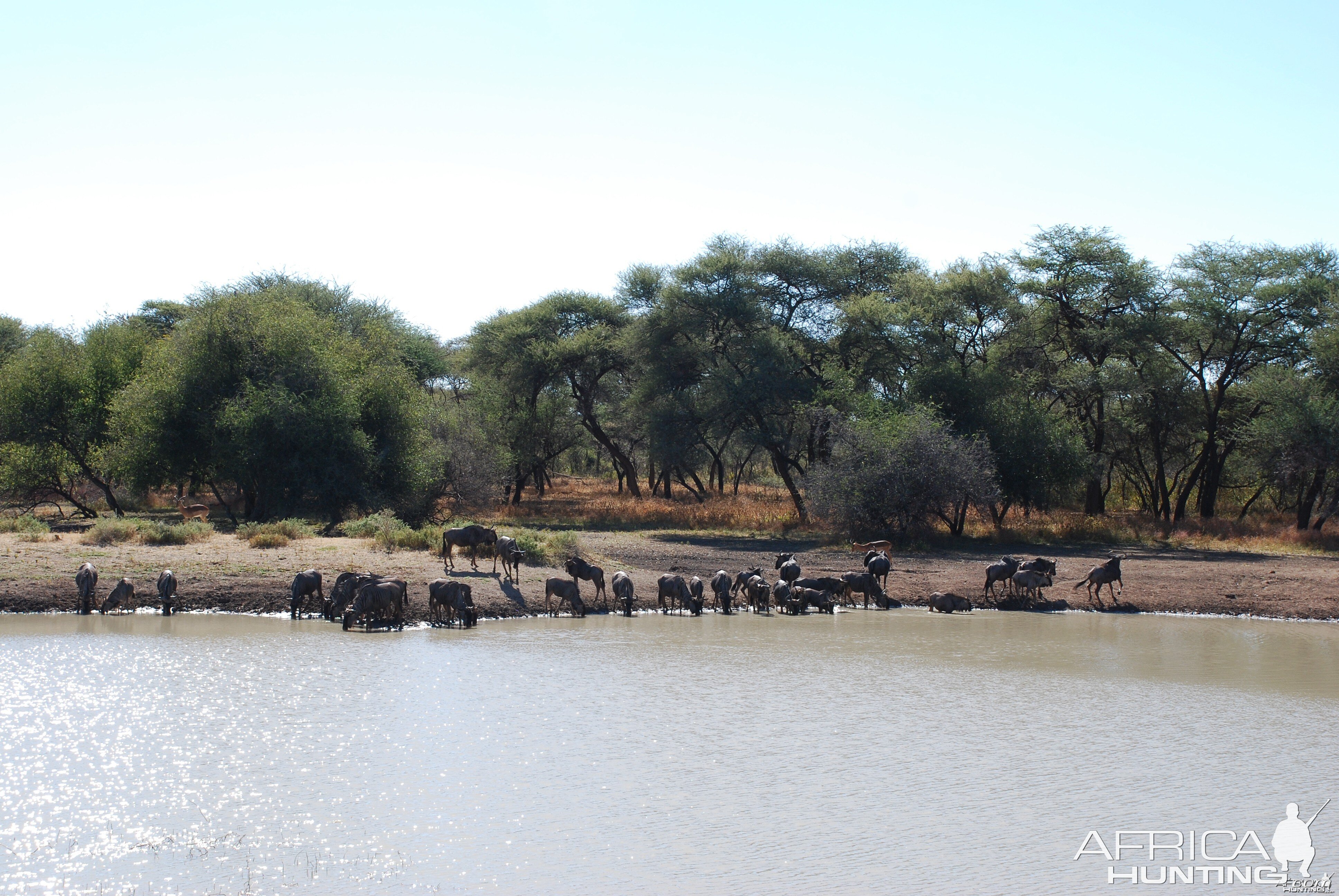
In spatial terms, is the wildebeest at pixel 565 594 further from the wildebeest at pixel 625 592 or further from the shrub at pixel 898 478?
the shrub at pixel 898 478

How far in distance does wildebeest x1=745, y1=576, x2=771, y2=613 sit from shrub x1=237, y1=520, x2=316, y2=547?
35.5 ft

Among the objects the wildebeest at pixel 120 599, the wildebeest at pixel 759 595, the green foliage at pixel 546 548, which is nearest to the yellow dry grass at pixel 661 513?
the green foliage at pixel 546 548

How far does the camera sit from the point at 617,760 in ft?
33.1

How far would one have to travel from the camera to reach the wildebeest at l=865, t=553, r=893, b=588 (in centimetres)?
2311

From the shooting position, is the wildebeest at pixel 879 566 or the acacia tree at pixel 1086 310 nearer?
the wildebeest at pixel 879 566

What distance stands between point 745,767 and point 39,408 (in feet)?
109

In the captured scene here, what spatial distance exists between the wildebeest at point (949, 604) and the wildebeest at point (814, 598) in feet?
7.15

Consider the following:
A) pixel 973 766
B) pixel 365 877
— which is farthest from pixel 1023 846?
pixel 365 877

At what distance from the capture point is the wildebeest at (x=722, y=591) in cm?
2064

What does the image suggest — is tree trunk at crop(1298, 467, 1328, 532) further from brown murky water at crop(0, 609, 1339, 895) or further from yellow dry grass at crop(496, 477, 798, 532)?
brown murky water at crop(0, 609, 1339, 895)

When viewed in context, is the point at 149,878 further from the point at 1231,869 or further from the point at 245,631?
the point at 245,631

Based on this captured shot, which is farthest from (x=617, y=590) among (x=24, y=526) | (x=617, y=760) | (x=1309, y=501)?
(x=1309, y=501)

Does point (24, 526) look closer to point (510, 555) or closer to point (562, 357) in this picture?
point (510, 555)

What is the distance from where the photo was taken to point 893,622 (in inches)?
792
